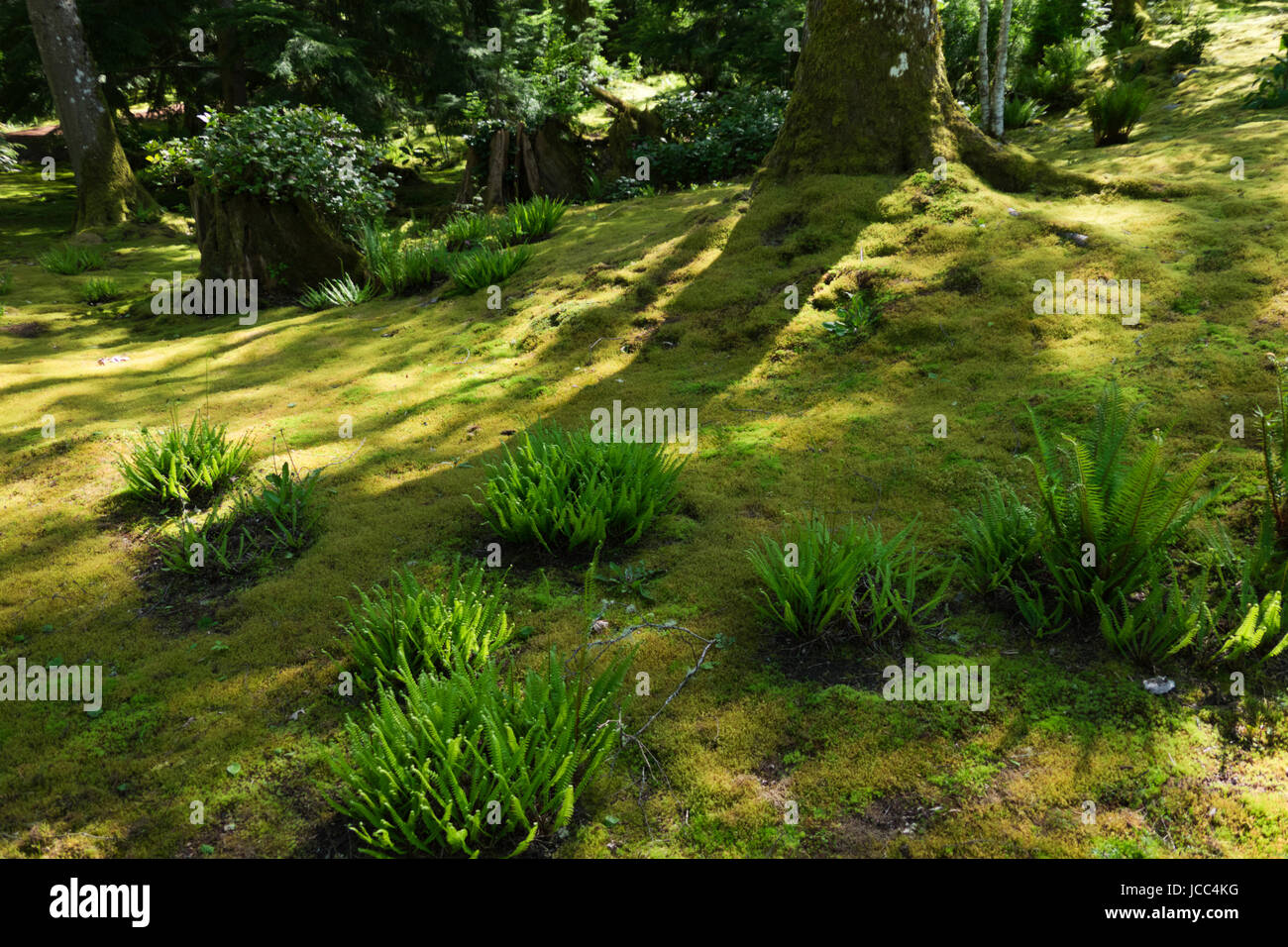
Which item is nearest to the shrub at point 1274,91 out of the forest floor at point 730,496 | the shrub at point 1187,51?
the forest floor at point 730,496

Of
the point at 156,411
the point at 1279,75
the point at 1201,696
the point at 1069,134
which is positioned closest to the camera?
the point at 1201,696

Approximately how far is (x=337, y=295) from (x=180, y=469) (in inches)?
187

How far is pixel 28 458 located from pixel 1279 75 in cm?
1343

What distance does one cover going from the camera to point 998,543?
10.9 feet

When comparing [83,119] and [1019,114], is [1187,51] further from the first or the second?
[83,119]

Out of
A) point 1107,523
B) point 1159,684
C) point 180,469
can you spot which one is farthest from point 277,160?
point 1159,684

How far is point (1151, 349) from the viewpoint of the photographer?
4602 millimetres

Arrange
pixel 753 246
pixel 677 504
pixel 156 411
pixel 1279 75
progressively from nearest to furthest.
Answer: pixel 677 504 → pixel 156 411 → pixel 753 246 → pixel 1279 75

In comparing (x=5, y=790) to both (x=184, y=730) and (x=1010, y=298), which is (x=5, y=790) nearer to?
(x=184, y=730)

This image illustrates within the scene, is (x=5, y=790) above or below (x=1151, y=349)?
below

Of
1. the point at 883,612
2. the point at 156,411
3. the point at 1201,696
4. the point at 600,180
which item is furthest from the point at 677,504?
the point at 600,180

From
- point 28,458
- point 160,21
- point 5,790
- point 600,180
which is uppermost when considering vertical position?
point 160,21

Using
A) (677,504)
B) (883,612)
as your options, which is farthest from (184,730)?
(883,612)

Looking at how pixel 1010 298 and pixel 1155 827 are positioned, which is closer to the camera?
pixel 1155 827
